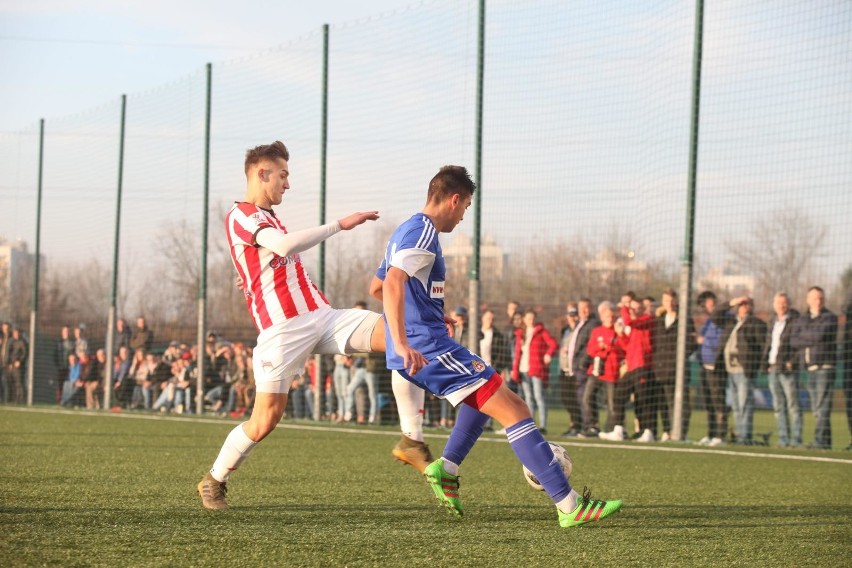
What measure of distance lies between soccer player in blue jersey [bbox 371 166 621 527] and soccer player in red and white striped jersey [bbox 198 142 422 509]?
0.31m

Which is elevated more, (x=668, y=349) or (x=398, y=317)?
(x=398, y=317)

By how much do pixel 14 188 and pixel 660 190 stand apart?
1527 centimetres

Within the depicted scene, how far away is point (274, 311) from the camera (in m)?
5.84

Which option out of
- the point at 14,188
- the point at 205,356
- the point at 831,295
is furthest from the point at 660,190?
the point at 14,188

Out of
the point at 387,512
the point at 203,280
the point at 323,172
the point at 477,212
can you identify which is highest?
the point at 323,172

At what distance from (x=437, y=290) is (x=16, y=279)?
1974 centimetres

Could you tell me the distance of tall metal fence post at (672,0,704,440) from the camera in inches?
504

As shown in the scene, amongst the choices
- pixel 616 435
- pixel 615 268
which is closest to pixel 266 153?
pixel 616 435

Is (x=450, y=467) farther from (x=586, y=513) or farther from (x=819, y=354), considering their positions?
(x=819, y=354)

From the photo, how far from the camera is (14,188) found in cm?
2338

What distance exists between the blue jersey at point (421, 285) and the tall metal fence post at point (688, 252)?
7823mm

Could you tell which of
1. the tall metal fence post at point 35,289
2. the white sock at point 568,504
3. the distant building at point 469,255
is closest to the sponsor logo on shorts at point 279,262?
the white sock at point 568,504

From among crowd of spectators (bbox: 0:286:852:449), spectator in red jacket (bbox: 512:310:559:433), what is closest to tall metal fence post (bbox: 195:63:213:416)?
crowd of spectators (bbox: 0:286:852:449)

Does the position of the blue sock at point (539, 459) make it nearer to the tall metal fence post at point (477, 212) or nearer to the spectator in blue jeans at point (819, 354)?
the spectator in blue jeans at point (819, 354)
